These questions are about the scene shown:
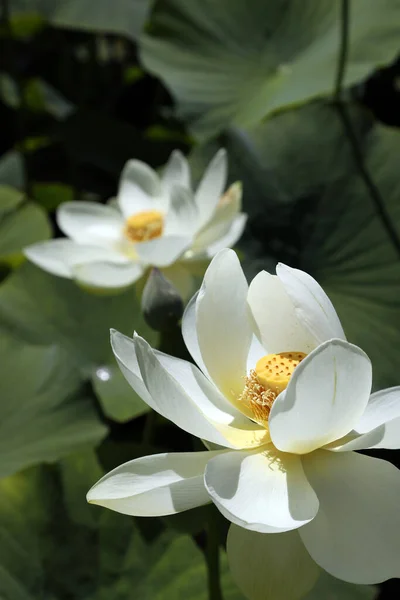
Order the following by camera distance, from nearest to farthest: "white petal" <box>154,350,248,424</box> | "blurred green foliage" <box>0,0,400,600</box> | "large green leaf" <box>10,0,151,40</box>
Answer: "white petal" <box>154,350,248,424</box>
"blurred green foliage" <box>0,0,400,600</box>
"large green leaf" <box>10,0,151,40</box>

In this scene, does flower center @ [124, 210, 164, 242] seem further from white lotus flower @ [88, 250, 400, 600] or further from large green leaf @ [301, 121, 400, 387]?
white lotus flower @ [88, 250, 400, 600]

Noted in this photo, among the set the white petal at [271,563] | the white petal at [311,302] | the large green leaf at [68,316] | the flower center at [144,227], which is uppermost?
the white petal at [311,302]

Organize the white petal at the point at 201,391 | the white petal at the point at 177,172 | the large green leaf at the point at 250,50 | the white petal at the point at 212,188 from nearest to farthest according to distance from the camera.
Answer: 1. the white petal at the point at 201,391
2. the white petal at the point at 212,188
3. the white petal at the point at 177,172
4. the large green leaf at the point at 250,50

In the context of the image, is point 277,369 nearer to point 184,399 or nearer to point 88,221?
point 184,399

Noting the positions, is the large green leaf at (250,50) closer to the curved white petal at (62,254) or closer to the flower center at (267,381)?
the curved white petal at (62,254)

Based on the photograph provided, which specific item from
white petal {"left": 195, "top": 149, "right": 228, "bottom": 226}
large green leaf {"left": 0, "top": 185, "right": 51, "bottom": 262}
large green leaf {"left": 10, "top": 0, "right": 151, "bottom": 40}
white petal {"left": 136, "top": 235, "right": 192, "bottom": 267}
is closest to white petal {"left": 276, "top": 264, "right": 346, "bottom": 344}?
white petal {"left": 136, "top": 235, "right": 192, "bottom": 267}

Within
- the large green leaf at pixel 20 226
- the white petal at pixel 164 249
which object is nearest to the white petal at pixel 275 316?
the white petal at pixel 164 249
